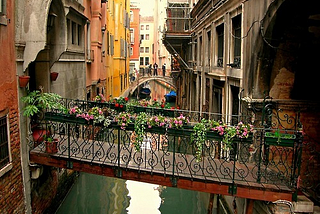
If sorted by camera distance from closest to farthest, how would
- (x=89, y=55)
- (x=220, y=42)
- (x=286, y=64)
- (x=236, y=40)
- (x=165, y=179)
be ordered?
(x=165, y=179), (x=286, y=64), (x=236, y=40), (x=220, y=42), (x=89, y=55)

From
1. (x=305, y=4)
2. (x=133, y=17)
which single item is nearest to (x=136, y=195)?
(x=305, y=4)

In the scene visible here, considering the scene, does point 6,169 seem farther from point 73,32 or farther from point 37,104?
point 73,32

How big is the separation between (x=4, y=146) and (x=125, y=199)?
25.5ft

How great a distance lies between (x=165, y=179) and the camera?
310 inches

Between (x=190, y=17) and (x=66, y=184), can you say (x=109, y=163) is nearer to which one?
(x=66, y=184)

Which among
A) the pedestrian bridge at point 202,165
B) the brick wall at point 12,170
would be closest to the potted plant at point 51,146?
the pedestrian bridge at point 202,165

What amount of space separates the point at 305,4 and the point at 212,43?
23.7ft

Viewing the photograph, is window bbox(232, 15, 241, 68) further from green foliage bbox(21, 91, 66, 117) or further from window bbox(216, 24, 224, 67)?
green foliage bbox(21, 91, 66, 117)

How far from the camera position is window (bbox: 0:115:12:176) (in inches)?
276

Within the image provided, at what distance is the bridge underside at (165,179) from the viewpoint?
701 cm

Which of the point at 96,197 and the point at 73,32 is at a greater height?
the point at 73,32

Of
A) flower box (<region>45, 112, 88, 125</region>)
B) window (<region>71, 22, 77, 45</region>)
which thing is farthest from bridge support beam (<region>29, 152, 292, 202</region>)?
window (<region>71, 22, 77, 45</region>)

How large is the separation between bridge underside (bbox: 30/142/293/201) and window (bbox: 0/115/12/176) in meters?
1.33

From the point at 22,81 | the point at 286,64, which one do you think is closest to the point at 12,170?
the point at 22,81
